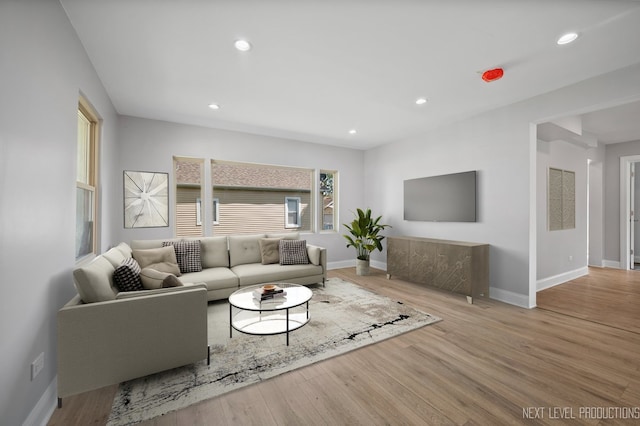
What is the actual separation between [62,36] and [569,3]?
353 cm

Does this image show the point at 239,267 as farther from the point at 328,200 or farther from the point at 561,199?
the point at 561,199

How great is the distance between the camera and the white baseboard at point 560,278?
415cm

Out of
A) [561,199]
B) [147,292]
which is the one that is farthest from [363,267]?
[147,292]

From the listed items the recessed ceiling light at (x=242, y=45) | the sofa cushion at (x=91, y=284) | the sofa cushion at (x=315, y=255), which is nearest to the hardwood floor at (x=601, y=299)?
the sofa cushion at (x=315, y=255)

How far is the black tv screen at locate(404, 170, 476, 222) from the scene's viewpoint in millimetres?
4043

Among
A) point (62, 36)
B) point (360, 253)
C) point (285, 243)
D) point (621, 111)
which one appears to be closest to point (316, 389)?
point (285, 243)

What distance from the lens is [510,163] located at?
358 centimetres

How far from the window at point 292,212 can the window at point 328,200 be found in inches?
19.0

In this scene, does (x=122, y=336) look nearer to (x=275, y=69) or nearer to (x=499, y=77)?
(x=275, y=69)

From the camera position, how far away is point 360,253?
5.52 m

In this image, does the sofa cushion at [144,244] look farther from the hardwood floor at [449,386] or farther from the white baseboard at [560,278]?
the white baseboard at [560,278]

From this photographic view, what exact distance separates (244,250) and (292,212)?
5.02ft

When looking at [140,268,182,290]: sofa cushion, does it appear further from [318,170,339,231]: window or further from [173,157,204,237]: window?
[318,170,339,231]: window

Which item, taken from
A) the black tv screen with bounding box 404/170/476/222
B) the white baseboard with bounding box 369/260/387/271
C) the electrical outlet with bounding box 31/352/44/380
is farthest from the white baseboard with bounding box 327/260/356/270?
the electrical outlet with bounding box 31/352/44/380
